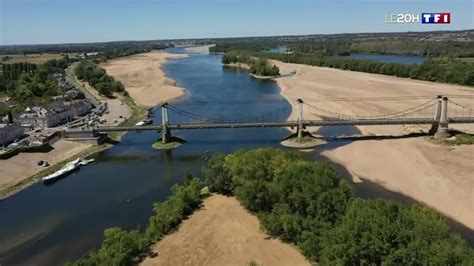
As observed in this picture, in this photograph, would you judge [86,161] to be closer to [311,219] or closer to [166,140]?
[166,140]

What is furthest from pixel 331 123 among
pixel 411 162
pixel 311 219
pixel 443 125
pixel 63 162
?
pixel 63 162

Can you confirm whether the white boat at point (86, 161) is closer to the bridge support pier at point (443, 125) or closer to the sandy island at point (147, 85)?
the sandy island at point (147, 85)

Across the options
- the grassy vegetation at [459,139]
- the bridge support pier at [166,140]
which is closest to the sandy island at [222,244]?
the bridge support pier at [166,140]

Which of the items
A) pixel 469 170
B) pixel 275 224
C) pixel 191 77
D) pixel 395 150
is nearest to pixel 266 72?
pixel 191 77

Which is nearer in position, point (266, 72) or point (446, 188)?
point (446, 188)

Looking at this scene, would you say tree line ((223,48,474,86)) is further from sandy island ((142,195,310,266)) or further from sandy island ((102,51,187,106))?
sandy island ((142,195,310,266))

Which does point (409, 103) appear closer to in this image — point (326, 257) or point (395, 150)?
point (395, 150)
